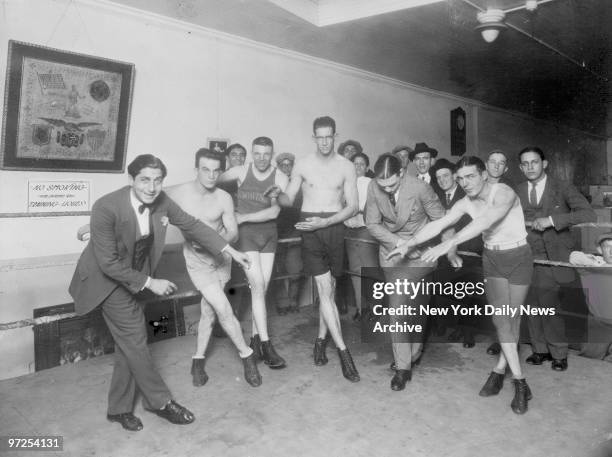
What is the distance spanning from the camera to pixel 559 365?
3752 mm

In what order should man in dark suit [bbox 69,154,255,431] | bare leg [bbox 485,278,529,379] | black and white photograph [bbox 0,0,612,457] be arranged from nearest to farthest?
man in dark suit [bbox 69,154,255,431]
black and white photograph [bbox 0,0,612,457]
bare leg [bbox 485,278,529,379]

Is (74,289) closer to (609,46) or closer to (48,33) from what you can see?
(48,33)

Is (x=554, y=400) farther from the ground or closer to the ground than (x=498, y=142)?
closer to the ground

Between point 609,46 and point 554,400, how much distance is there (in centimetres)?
547

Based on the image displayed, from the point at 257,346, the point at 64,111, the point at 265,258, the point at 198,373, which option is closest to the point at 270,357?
the point at 257,346

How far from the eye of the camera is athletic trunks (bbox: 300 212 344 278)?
3.81 meters

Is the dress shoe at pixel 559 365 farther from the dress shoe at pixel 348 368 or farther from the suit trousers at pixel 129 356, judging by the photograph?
the suit trousers at pixel 129 356

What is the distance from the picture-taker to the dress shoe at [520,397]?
3.06 meters

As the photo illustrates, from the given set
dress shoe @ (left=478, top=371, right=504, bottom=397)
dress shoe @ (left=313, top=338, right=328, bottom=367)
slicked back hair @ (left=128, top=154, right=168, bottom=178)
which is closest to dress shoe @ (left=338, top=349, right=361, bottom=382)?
dress shoe @ (left=313, top=338, right=328, bottom=367)

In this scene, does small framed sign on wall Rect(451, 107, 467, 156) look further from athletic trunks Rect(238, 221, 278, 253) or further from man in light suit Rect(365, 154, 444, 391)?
athletic trunks Rect(238, 221, 278, 253)

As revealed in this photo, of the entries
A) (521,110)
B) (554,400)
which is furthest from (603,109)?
(554,400)

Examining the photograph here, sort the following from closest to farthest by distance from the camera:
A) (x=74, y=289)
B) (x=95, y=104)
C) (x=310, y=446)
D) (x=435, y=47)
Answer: (x=310, y=446)
(x=74, y=289)
(x=95, y=104)
(x=435, y=47)

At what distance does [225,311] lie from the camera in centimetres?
349

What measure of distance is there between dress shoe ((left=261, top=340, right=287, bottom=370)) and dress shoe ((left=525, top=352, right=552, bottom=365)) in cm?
199
